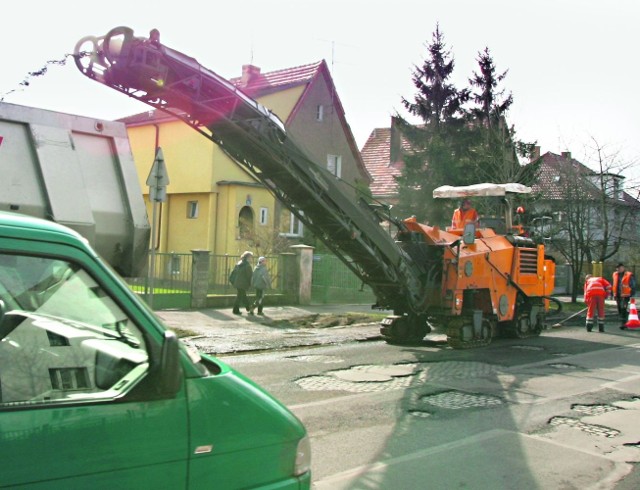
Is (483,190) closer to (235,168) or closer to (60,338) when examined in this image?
(60,338)

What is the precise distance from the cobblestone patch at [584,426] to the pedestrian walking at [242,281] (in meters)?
10.7

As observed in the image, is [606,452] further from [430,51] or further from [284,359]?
[430,51]

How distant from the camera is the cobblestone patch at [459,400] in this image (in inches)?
297

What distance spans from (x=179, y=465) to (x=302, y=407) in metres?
4.78

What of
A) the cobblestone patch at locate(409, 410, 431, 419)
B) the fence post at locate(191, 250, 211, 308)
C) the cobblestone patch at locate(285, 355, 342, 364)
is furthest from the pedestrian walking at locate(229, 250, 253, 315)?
the cobblestone patch at locate(409, 410, 431, 419)

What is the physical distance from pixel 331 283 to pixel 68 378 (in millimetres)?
18816

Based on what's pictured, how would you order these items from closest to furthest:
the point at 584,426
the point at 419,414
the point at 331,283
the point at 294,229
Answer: the point at 584,426 < the point at 419,414 < the point at 331,283 < the point at 294,229

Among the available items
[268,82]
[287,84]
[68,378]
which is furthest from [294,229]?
[68,378]

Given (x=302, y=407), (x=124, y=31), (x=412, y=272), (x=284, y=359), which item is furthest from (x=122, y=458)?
(x=412, y=272)

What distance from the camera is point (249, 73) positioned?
3089 cm

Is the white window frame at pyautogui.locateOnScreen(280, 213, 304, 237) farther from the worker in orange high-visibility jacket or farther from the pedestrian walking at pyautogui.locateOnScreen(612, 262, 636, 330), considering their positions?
the worker in orange high-visibility jacket

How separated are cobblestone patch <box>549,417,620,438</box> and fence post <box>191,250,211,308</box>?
38.1 feet

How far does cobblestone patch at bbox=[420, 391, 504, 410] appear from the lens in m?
7.53

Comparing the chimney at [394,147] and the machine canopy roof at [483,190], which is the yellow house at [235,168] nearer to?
the chimney at [394,147]
